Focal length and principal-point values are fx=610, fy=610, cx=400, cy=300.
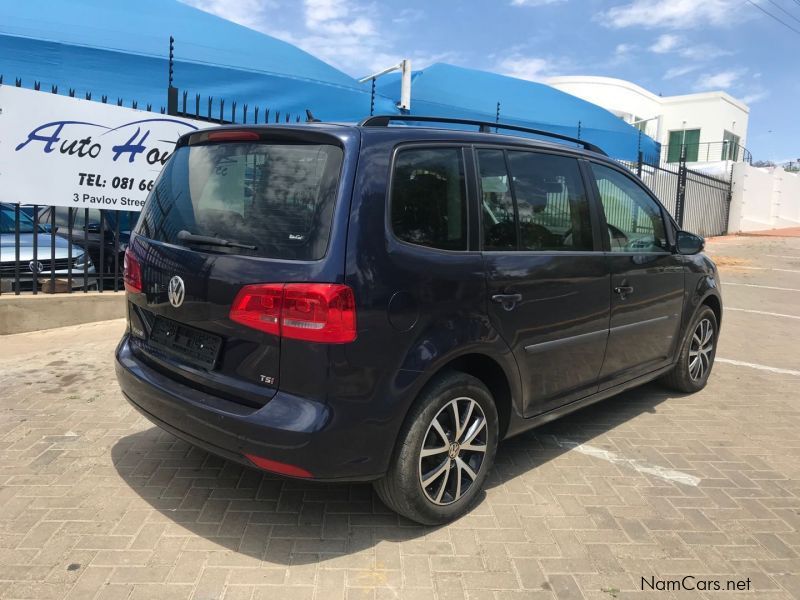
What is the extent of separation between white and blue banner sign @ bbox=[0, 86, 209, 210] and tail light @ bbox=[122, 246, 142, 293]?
3.57m

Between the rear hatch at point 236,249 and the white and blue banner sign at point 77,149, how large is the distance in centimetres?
382

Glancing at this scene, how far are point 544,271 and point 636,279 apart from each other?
105 cm

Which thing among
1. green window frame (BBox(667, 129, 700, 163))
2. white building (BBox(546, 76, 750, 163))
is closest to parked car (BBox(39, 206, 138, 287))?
white building (BBox(546, 76, 750, 163))

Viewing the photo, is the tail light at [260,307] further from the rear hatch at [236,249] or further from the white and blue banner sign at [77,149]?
the white and blue banner sign at [77,149]

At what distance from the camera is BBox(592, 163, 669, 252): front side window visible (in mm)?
3902

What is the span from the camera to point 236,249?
102 inches

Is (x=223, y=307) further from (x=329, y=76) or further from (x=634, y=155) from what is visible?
(x=634, y=155)

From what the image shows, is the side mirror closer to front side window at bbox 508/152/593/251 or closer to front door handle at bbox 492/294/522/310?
front side window at bbox 508/152/593/251

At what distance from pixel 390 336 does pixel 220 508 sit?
52.6 inches

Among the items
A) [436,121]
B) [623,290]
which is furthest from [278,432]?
[623,290]

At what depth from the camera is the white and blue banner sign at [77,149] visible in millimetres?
5844

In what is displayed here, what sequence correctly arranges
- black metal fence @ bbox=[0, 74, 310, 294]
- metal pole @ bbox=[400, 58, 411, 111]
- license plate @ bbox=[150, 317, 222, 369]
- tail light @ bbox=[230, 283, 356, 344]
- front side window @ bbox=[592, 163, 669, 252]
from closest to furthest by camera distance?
tail light @ bbox=[230, 283, 356, 344] → license plate @ bbox=[150, 317, 222, 369] → front side window @ bbox=[592, 163, 669, 252] → black metal fence @ bbox=[0, 74, 310, 294] → metal pole @ bbox=[400, 58, 411, 111]

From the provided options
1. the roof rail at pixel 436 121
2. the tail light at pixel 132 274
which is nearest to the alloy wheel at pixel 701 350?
the roof rail at pixel 436 121

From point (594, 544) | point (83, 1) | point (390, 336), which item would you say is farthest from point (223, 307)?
point (83, 1)
